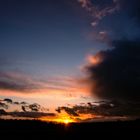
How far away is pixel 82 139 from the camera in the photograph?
145250mm

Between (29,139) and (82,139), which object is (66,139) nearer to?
(82,139)

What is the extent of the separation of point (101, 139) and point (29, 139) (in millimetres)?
33713

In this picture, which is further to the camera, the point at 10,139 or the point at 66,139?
the point at 66,139

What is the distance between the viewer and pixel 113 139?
136875 mm

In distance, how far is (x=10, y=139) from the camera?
13538cm

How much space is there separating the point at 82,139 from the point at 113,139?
1614 centimetres

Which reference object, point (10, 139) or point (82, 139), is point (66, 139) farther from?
point (10, 139)

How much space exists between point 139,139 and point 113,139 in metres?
12.2

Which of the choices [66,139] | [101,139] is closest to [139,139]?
[101,139]

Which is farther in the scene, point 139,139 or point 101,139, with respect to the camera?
point 101,139

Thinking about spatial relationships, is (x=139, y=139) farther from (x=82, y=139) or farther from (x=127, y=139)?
(x=82, y=139)

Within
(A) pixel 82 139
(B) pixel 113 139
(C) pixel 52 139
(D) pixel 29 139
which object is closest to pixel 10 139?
(D) pixel 29 139

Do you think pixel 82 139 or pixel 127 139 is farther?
pixel 82 139

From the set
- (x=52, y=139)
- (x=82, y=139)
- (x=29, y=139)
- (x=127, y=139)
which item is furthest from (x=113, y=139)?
(x=29, y=139)
